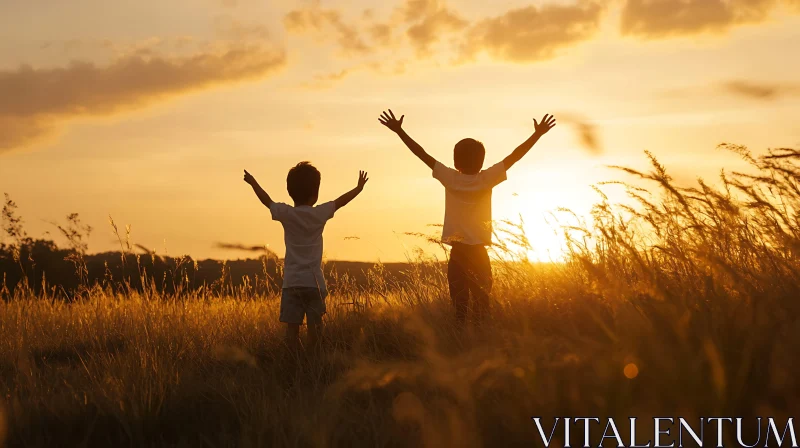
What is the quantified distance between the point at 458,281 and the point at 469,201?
695 mm

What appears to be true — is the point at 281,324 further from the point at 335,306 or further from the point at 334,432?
the point at 334,432

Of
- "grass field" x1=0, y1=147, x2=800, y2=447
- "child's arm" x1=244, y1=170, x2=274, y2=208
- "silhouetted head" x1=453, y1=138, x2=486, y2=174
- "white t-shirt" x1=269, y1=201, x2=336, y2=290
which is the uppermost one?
"silhouetted head" x1=453, y1=138, x2=486, y2=174

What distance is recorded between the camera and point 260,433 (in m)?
3.00

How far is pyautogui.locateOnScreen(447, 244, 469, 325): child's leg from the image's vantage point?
5.66 m

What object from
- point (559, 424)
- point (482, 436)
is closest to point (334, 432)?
point (482, 436)

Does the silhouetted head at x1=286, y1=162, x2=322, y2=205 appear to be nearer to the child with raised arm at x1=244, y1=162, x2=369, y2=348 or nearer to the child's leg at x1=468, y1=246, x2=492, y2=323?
the child with raised arm at x1=244, y1=162, x2=369, y2=348

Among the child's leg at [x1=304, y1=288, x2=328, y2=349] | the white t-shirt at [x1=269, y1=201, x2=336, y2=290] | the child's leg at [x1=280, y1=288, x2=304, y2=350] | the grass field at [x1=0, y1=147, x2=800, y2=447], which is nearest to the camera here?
the grass field at [x1=0, y1=147, x2=800, y2=447]

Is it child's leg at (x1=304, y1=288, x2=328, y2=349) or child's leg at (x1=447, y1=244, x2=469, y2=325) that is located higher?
child's leg at (x1=447, y1=244, x2=469, y2=325)

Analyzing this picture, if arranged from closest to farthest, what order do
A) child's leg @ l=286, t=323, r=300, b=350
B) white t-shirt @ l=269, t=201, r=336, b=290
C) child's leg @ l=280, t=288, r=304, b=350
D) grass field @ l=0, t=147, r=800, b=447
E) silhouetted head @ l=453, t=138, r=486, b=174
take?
1. grass field @ l=0, t=147, r=800, b=447
2. child's leg @ l=286, t=323, r=300, b=350
3. child's leg @ l=280, t=288, r=304, b=350
4. white t-shirt @ l=269, t=201, r=336, b=290
5. silhouetted head @ l=453, t=138, r=486, b=174

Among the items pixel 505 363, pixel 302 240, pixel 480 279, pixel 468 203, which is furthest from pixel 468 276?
pixel 505 363

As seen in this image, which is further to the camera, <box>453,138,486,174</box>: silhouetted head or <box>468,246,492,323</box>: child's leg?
<box>453,138,486,174</box>: silhouetted head

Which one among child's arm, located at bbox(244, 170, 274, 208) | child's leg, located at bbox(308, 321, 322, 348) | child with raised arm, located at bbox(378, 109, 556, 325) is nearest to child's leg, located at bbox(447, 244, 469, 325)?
child with raised arm, located at bbox(378, 109, 556, 325)

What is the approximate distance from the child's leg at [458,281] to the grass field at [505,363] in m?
0.15

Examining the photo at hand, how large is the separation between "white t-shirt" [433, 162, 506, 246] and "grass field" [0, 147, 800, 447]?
366 millimetres
